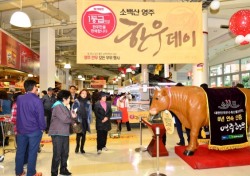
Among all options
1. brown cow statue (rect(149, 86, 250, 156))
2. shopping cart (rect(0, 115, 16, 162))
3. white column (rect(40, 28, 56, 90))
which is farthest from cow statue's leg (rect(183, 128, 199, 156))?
white column (rect(40, 28, 56, 90))

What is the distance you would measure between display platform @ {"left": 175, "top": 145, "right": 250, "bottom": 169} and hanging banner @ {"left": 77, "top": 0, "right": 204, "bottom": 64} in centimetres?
192

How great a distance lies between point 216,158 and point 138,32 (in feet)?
9.28

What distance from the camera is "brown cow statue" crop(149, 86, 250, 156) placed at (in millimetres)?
Answer: 4926

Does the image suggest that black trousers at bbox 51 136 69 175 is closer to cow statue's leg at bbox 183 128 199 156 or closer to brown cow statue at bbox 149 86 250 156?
brown cow statue at bbox 149 86 250 156

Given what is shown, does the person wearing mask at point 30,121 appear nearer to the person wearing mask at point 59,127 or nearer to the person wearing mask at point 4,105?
the person wearing mask at point 59,127

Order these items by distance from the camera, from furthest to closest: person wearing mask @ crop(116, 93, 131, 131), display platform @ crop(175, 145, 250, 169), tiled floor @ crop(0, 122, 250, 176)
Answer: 1. person wearing mask @ crop(116, 93, 131, 131)
2. display platform @ crop(175, 145, 250, 169)
3. tiled floor @ crop(0, 122, 250, 176)

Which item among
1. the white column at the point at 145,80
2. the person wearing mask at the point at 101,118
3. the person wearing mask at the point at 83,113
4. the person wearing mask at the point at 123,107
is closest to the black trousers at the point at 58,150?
the person wearing mask at the point at 83,113

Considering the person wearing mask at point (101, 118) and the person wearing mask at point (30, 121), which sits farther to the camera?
the person wearing mask at point (101, 118)

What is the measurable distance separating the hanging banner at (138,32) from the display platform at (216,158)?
192cm

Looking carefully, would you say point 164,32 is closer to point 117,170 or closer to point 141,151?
point 117,170

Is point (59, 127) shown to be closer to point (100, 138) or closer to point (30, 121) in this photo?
point (30, 121)

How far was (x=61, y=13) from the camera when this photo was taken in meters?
8.86

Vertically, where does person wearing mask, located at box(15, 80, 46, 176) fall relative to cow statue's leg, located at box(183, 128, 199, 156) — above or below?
above

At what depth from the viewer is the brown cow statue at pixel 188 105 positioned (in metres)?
4.93
